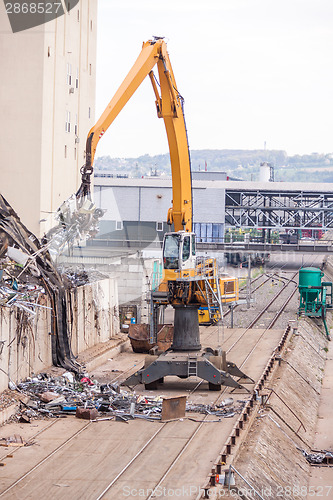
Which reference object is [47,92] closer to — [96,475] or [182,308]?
[182,308]

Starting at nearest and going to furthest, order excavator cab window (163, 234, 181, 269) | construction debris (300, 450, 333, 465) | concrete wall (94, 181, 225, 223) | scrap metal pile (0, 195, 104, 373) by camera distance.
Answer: construction debris (300, 450, 333, 465), scrap metal pile (0, 195, 104, 373), excavator cab window (163, 234, 181, 269), concrete wall (94, 181, 225, 223)

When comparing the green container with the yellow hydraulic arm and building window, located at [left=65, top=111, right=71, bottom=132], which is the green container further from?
the yellow hydraulic arm

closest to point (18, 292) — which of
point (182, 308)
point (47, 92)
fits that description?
point (182, 308)

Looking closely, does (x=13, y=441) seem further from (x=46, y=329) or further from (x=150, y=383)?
(x=46, y=329)

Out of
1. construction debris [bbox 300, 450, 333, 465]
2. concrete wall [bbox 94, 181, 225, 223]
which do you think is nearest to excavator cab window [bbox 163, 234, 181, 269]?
construction debris [bbox 300, 450, 333, 465]

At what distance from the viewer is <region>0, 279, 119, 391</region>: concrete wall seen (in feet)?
66.8

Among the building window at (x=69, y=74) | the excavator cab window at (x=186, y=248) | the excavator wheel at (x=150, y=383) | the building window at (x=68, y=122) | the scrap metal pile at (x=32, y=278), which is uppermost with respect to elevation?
the building window at (x=69, y=74)

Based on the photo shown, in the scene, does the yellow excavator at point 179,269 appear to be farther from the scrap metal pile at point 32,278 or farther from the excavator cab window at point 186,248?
the scrap metal pile at point 32,278

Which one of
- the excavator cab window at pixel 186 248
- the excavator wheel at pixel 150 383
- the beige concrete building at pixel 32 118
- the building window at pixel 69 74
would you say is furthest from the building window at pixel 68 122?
the excavator wheel at pixel 150 383

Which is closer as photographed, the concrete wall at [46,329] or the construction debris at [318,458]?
the construction debris at [318,458]

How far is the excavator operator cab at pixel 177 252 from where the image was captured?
23.1 m

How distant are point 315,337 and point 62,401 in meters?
20.9

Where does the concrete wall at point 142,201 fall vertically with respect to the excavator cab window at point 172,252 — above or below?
above

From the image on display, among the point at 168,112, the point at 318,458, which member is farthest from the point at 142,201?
the point at 318,458
